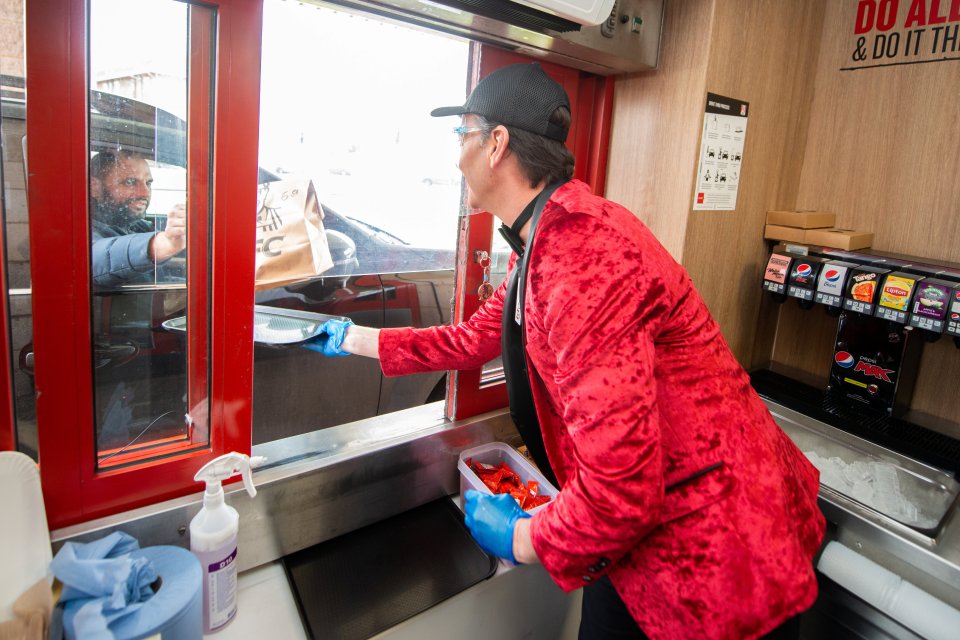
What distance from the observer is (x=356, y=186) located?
1.91m

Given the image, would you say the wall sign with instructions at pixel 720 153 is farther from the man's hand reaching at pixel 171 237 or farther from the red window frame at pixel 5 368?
the red window frame at pixel 5 368

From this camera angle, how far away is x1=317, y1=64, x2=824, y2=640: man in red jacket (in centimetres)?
89

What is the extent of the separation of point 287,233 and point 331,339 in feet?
0.95

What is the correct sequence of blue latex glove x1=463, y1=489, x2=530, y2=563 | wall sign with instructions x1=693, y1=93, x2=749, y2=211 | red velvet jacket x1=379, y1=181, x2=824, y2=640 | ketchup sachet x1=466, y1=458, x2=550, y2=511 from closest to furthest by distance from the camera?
1. red velvet jacket x1=379, y1=181, x2=824, y2=640
2. blue latex glove x1=463, y1=489, x2=530, y2=563
3. ketchup sachet x1=466, y1=458, x2=550, y2=511
4. wall sign with instructions x1=693, y1=93, x2=749, y2=211

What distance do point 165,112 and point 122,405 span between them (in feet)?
1.87

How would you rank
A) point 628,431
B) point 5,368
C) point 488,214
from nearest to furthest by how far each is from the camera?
point 628,431 → point 5,368 → point 488,214

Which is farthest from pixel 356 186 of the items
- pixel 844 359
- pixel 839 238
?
pixel 844 359

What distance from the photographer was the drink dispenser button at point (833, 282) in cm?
163

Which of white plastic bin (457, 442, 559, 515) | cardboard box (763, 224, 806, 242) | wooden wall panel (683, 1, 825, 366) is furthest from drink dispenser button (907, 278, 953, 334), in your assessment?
white plastic bin (457, 442, 559, 515)

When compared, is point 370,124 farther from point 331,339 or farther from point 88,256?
point 88,256

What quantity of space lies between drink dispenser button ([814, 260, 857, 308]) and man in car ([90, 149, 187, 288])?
5.47ft

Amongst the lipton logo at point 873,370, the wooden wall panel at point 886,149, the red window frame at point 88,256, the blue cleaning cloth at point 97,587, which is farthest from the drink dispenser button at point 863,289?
the blue cleaning cloth at point 97,587

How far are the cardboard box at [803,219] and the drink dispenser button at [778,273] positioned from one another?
0.14 metres

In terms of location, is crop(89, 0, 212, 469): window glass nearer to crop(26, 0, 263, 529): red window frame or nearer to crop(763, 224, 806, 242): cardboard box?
crop(26, 0, 263, 529): red window frame
